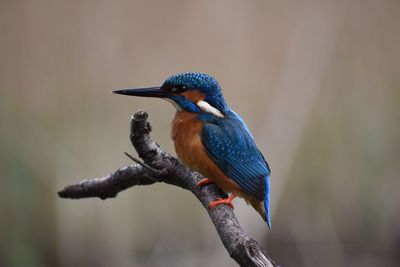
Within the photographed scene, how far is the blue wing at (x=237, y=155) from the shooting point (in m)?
2.15

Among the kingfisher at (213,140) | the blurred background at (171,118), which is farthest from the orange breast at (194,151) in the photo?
the blurred background at (171,118)

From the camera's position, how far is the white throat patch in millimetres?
2260

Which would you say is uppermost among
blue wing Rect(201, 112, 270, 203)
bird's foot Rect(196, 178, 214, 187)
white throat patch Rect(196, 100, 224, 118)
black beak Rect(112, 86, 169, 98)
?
black beak Rect(112, 86, 169, 98)

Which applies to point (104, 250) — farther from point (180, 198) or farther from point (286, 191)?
point (286, 191)

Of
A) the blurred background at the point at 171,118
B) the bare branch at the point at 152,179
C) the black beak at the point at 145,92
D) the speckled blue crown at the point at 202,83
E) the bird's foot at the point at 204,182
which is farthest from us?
the blurred background at the point at 171,118

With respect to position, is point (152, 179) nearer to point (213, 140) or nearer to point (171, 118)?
point (213, 140)

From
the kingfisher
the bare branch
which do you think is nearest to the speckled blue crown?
the kingfisher

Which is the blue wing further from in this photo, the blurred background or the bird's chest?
the blurred background

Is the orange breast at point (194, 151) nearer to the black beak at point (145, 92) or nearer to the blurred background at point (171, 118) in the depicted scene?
the black beak at point (145, 92)

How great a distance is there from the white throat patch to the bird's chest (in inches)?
1.6

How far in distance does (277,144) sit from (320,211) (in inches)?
18.5

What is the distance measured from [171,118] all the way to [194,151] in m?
1.84

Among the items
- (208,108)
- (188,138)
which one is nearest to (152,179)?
(188,138)

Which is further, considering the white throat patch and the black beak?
the white throat patch
